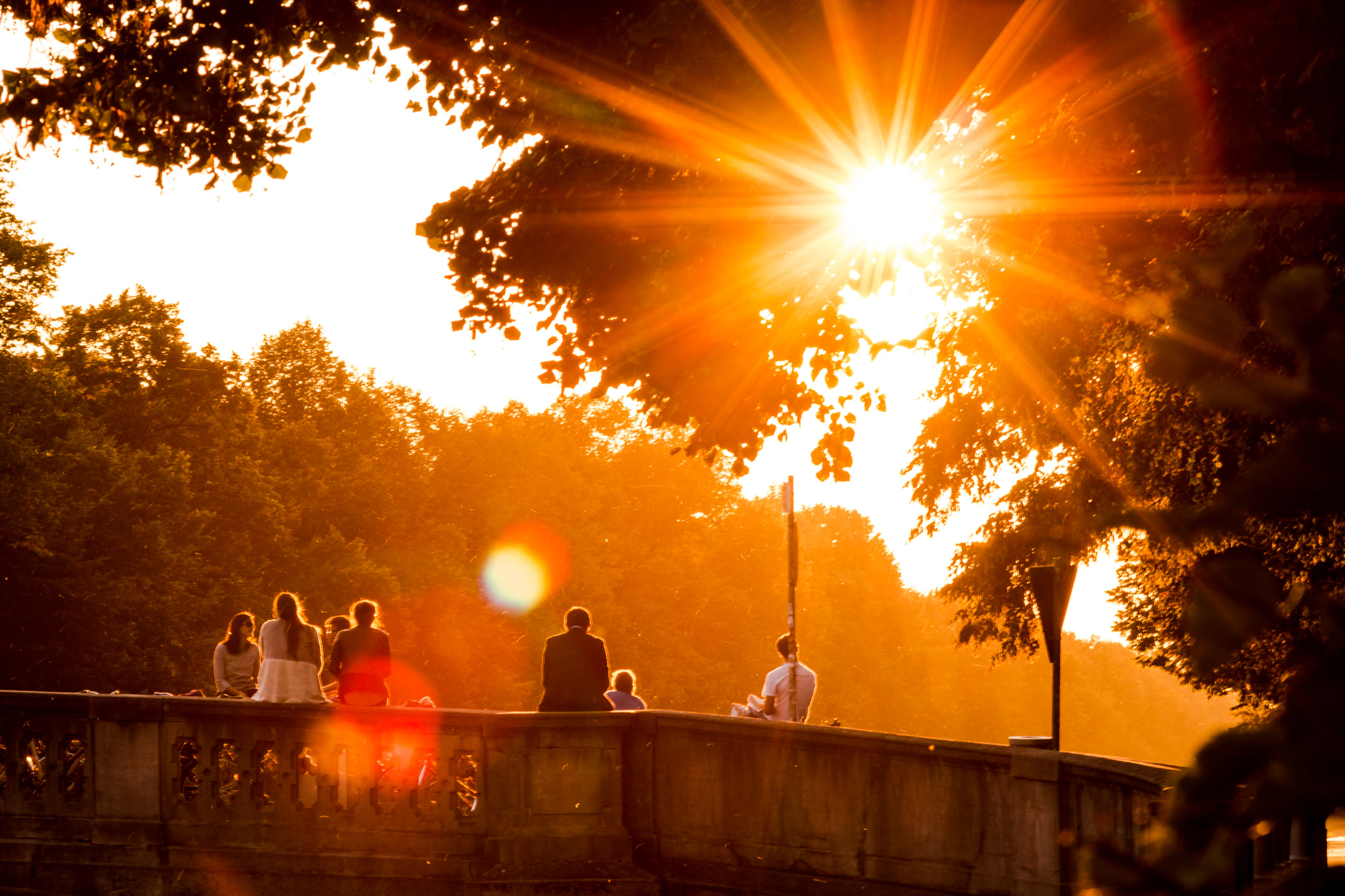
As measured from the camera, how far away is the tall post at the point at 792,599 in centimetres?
1174

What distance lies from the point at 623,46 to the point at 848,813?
470 centimetres

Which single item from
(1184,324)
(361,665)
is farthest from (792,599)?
(1184,324)

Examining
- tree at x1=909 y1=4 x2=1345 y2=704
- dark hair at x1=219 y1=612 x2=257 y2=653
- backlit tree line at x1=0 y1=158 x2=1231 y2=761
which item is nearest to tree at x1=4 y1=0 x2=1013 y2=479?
tree at x1=909 y1=4 x2=1345 y2=704

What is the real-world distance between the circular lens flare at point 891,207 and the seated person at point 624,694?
14.5ft

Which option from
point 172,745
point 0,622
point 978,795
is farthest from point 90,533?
point 978,795

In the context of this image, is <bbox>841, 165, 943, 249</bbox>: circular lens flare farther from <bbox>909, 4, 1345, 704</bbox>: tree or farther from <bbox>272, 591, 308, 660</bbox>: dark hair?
<bbox>272, 591, 308, 660</bbox>: dark hair

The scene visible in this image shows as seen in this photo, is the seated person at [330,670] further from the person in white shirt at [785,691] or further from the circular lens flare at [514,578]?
the circular lens flare at [514,578]

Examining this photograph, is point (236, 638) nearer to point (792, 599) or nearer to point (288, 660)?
point (288, 660)

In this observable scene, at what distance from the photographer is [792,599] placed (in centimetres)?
1580

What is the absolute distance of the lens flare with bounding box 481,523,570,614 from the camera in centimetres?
5062

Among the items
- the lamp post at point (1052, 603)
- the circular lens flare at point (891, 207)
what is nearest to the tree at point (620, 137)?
the circular lens flare at point (891, 207)

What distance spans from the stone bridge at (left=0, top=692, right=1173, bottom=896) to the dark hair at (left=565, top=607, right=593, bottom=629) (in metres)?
0.89

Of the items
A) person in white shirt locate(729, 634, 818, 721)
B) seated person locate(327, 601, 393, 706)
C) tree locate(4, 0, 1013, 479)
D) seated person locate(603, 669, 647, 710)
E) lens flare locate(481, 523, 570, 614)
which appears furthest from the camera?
lens flare locate(481, 523, 570, 614)

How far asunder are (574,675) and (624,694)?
5.93ft
